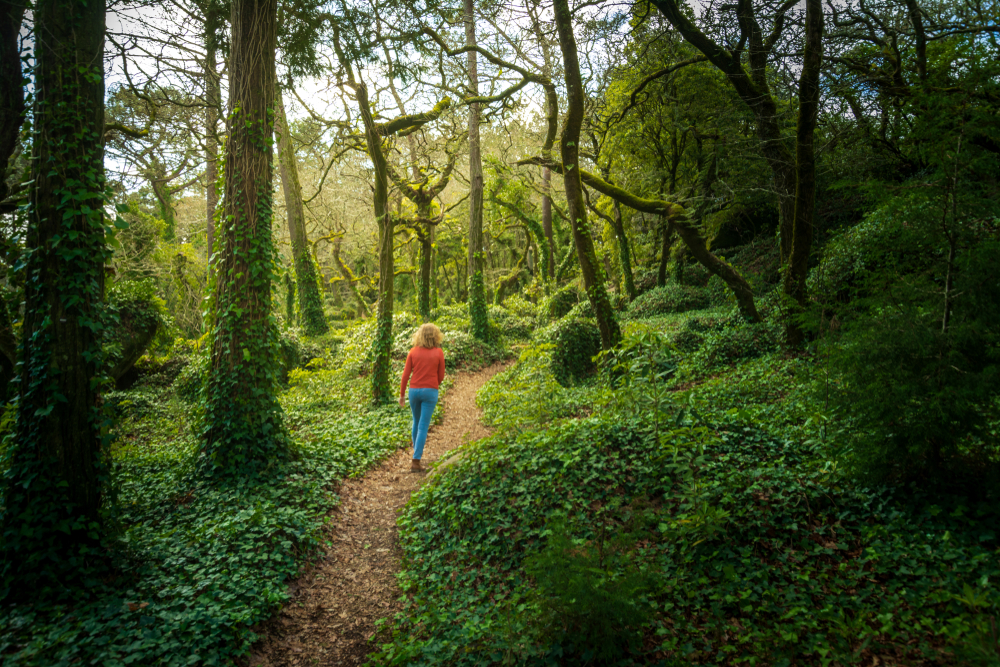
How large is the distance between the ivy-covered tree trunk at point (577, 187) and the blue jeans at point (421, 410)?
3.58 meters

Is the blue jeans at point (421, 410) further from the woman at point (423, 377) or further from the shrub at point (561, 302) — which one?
the shrub at point (561, 302)

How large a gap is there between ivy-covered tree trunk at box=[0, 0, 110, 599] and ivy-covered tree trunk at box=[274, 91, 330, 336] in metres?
12.7

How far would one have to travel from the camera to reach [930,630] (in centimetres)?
281

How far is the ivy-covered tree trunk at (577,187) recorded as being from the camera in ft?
27.7

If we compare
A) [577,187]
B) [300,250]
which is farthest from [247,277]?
[300,250]

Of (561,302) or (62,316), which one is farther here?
(561,302)

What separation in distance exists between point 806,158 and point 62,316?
32.0ft

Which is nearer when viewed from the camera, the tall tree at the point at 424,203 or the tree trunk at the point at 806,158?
the tree trunk at the point at 806,158

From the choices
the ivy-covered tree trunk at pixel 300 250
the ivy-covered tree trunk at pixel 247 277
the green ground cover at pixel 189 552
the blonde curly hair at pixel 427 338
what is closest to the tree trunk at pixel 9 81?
the ivy-covered tree trunk at pixel 247 277

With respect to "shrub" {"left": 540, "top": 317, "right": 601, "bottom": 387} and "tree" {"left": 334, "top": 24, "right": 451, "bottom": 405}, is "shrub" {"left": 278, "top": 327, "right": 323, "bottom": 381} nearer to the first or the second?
"tree" {"left": 334, "top": 24, "right": 451, "bottom": 405}

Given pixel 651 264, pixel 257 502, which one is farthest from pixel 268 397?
pixel 651 264

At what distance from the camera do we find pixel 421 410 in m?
7.18

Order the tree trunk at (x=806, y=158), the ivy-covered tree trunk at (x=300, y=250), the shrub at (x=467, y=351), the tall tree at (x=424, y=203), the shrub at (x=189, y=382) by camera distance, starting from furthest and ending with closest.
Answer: the ivy-covered tree trunk at (x=300, y=250) < the tall tree at (x=424, y=203) < the shrub at (x=467, y=351) < the shrub at (x=189, y=382) < the tree trunk at (x=806, y=158)

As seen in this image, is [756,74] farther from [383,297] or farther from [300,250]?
[300,250]
